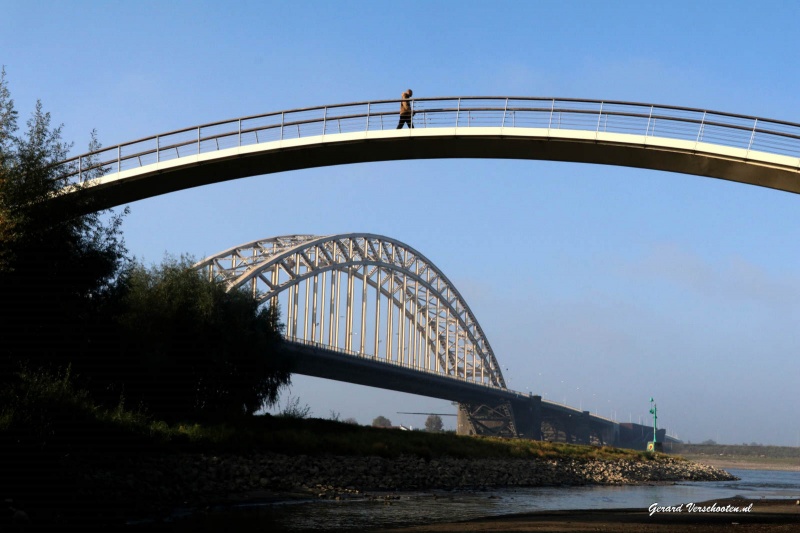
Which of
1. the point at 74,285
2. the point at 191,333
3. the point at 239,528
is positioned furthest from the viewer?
the point at 191,333

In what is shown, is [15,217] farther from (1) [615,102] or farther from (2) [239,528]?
(1) [615,102]

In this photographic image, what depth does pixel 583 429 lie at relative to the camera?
115m

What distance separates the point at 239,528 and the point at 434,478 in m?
16.0

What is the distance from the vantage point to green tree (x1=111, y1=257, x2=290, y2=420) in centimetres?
3067

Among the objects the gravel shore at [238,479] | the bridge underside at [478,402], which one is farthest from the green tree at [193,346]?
the bridge underside at [478,402]

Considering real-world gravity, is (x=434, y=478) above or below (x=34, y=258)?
below

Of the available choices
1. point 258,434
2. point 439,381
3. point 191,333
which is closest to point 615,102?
point 258,434

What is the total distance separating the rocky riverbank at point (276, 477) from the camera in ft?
63.4

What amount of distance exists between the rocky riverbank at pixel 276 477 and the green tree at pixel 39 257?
3.83m

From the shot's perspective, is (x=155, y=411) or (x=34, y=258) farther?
(x=155, y=411)

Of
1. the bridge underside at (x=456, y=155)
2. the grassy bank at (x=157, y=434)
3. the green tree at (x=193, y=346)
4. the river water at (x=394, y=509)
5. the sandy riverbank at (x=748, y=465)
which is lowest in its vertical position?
the sandy riverbank at (x=748, y=465)

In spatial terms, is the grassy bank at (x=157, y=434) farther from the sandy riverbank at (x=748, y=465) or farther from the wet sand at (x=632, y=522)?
the sandy riverbank at (x=748, y=465)

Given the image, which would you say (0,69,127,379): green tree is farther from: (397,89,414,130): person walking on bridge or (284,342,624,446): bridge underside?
(284,342,624,446): bridge underside

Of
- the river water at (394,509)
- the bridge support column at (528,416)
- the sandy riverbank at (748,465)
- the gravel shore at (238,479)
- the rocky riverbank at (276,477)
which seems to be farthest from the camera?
the bridge support column at (528,416)
